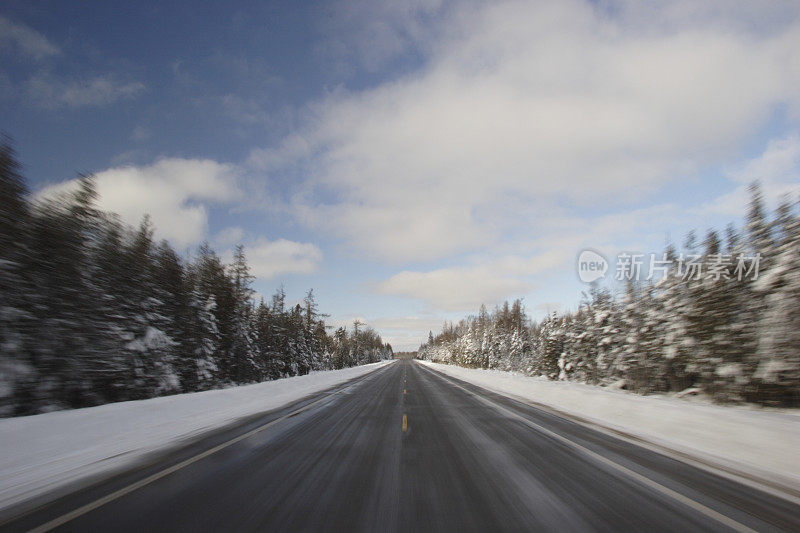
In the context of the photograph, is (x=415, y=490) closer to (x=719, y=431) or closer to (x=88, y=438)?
(x=719, y=431)

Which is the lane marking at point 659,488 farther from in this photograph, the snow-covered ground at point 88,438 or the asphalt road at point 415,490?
the snow-covered ground at point 88,438

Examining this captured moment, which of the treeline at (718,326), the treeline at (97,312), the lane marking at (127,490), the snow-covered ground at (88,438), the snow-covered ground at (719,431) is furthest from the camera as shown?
the treeline at (97,312)

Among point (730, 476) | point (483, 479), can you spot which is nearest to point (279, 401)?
point (483, 479)

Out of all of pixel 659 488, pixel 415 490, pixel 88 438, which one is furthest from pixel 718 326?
pixel 88 438

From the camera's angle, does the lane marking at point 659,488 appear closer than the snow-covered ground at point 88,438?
Yes

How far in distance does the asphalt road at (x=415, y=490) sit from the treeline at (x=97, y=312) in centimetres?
798

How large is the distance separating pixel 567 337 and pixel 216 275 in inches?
1017

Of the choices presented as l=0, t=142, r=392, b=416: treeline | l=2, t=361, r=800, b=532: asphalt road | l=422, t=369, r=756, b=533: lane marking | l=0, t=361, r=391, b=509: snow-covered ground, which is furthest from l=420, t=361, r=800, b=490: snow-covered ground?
l=0, t=142, r=392, b=416: treeline

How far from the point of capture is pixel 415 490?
4.51 metres

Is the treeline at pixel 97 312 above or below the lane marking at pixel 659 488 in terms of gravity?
above

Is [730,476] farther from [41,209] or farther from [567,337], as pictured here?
[567,337]

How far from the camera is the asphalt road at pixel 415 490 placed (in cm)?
357

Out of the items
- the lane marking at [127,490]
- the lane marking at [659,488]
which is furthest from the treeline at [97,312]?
the lane marking at [659,488]

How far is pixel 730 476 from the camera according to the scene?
202 inches
